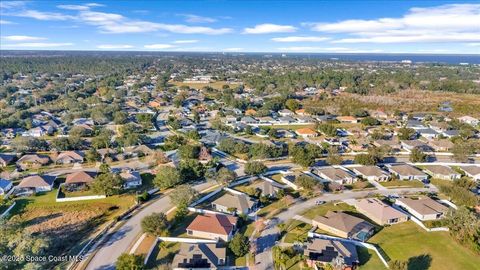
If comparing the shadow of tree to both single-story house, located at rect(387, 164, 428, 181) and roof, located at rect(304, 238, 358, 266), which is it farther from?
single-story house, located at rect(387, 164, 428, 181)

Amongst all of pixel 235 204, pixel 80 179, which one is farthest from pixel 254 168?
pixel 80 179

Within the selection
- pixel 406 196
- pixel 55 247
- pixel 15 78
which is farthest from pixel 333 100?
pixel 15 78

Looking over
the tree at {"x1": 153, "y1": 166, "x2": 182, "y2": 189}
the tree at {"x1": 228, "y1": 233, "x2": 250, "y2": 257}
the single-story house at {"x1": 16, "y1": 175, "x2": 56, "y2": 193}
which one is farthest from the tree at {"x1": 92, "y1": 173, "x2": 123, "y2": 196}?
the tree at {"x1": 228, "y1": 233, "x2": 250, "y2": 257}

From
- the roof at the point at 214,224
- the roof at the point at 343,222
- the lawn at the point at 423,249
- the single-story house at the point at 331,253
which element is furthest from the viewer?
the roof at the point at 343,222

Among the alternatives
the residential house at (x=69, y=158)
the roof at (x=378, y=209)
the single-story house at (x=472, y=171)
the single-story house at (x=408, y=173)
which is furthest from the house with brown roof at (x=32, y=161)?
the single-story house at (x=472, y=171)

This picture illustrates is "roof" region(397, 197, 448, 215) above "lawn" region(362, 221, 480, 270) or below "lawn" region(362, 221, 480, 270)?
above

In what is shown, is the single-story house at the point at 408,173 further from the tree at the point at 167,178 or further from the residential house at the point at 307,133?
the tree at the point at 167,178

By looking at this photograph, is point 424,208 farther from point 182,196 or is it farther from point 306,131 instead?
point 306,131
